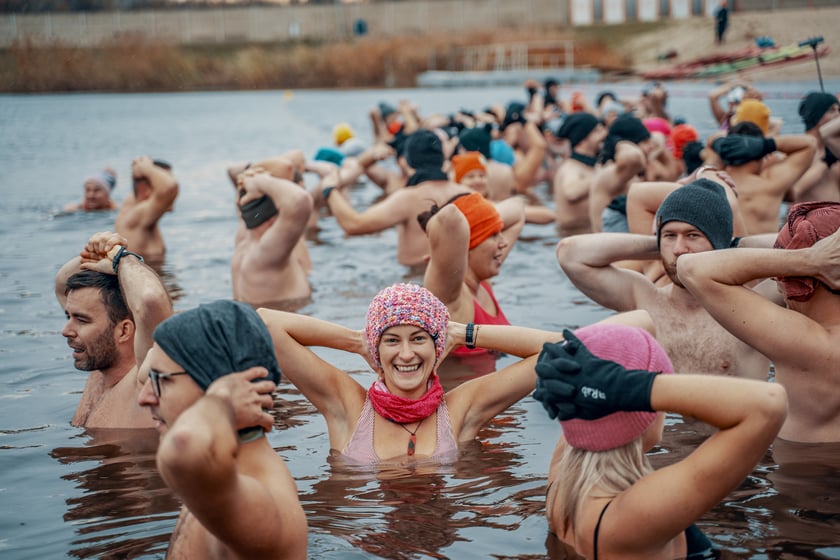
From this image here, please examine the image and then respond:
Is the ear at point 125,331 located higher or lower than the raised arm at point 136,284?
lower

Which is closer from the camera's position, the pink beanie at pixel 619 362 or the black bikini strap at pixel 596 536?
the pink beanie at pixel 619 362

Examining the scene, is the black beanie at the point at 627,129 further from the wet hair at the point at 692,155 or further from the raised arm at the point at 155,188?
the raised arm at the point at 155,188

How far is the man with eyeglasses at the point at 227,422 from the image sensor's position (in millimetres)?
2771

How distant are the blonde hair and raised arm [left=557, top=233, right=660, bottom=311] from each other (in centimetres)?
226

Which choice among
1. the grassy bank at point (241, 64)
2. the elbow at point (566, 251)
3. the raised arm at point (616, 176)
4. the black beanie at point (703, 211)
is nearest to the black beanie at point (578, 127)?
the raised arm at point (616, 176)

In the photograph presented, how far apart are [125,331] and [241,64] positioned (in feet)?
220

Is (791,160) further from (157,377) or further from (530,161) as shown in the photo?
(530,161)

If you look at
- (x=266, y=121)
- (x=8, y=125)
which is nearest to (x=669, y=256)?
(x=266, y=121)

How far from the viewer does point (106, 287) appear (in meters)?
5.55

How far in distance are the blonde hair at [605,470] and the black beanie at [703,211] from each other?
2.06 metres

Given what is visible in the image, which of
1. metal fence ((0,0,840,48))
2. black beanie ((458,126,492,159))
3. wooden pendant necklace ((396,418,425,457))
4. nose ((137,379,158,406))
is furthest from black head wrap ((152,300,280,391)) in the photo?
metal fence ((0,0,840,48))

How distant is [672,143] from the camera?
1370 centimetres

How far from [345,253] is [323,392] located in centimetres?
794

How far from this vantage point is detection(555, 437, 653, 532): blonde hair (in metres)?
3.36
